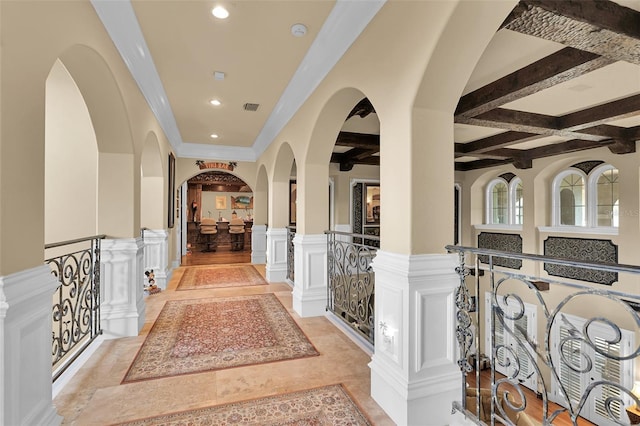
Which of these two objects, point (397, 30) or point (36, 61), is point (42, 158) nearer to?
point (36, 61)

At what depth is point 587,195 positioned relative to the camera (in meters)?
6.48

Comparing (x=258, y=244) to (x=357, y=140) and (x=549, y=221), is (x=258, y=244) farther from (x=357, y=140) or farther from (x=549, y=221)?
(x=549, y=221)

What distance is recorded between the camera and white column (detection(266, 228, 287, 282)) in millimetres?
5703

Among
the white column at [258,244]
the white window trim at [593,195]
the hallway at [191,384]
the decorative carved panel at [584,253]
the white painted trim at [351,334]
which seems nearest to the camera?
the hallway at [191,384]

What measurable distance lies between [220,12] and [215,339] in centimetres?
290

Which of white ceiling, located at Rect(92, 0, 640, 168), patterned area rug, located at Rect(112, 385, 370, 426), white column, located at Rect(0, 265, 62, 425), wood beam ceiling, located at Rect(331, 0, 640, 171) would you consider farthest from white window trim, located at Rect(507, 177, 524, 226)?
white column, located at Rect(0, 265, 62, 425)

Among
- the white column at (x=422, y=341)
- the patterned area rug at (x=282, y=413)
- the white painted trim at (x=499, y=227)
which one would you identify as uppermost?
the white painted trim at (x=499, y=227)

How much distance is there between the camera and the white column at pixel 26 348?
4.51ft

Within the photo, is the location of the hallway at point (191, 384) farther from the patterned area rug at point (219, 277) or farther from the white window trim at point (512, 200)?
the white window trim at point (512, 200)

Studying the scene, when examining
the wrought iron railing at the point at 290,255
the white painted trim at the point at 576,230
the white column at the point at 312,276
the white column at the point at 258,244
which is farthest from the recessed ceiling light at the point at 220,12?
the white painted trim at the point at 576,230

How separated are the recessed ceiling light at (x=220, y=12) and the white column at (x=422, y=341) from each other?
222 centimetres

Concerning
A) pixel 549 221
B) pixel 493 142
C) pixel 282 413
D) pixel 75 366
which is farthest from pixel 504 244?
pixel 75 366

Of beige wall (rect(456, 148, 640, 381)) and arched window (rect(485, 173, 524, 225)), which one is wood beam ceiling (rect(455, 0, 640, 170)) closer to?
beige wall (rect(456, 148, 640, 381))

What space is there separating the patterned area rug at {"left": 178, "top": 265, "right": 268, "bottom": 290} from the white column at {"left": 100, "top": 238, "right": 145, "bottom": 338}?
78.7 inches
